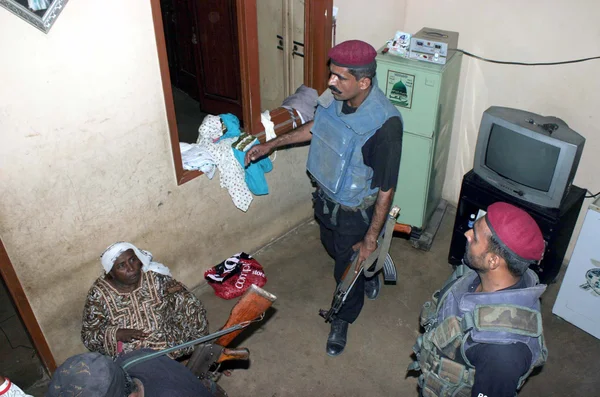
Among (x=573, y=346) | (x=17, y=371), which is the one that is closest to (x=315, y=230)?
(x=573, y=346)

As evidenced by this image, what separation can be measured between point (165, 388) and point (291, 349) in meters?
1.62

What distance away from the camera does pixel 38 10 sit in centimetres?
242

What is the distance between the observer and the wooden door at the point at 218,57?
517 centimetres

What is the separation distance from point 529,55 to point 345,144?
1.91 meters

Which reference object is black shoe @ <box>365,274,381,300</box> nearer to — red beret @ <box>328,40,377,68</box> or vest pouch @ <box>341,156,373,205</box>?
vest pouch @ <box>341,156,373,205</box>

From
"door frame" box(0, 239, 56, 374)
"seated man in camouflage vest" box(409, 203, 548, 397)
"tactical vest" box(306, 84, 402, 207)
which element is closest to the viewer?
"seated man in camouflage vest" box(409, 203, 548, 397)

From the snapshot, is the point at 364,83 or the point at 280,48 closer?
the point at 364,83

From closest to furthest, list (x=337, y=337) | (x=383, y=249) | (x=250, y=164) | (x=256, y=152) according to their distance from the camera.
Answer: (x=383, y=249), (x=256, y=152), (x=337, y=337), (x=250, y=164)

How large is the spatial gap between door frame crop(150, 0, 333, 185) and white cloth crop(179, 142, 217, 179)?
0.16ft

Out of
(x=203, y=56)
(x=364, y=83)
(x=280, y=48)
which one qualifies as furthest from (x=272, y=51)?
(x=364, y=83)

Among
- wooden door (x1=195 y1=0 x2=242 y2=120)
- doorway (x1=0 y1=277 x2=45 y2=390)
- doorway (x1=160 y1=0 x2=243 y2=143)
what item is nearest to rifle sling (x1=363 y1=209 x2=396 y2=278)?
doorway (x1=0 y1=277 x2=45 y2=390)

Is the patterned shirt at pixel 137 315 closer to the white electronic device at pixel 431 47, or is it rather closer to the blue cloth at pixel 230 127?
the blue cloth at pixel 230 127

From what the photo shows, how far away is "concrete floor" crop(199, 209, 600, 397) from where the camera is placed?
3299mm

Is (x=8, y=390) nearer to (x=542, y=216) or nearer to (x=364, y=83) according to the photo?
(x=364, y=83)
